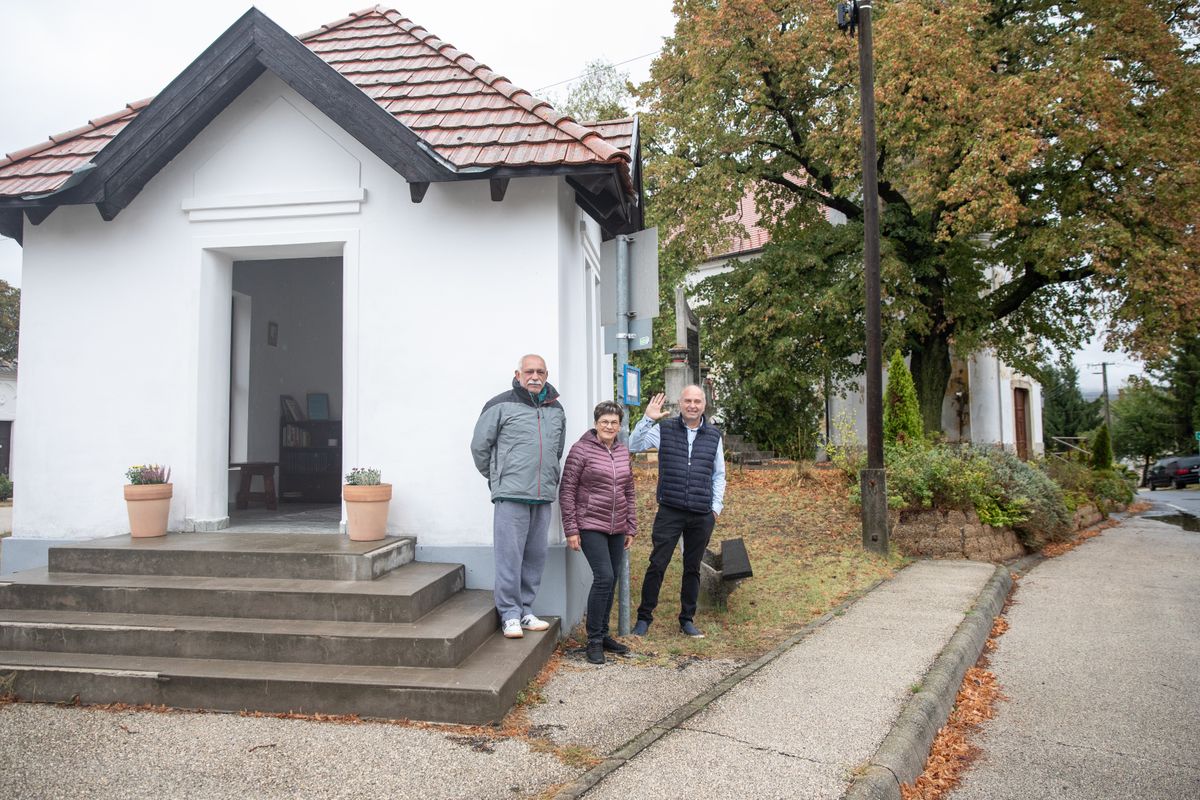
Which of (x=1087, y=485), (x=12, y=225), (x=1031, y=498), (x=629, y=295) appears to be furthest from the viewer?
(x=1087, y=485)

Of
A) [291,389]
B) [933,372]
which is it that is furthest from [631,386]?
[933,372]

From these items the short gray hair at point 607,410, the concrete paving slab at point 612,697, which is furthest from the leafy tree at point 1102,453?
the short gray hair at point 607,410

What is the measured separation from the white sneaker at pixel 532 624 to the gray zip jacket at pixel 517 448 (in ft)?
2.69

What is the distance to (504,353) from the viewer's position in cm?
574

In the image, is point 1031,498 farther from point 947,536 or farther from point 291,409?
point 291,409

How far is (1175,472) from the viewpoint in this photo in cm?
3506

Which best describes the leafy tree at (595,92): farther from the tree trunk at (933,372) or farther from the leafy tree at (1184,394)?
the leafy tree at (1184,394)

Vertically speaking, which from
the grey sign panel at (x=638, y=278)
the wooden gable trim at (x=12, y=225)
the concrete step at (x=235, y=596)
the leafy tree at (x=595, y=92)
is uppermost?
the leafy tree at (x=595, y=92)

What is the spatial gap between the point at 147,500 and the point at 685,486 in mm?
3957

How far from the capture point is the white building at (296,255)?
225 inches

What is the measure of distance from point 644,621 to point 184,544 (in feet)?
11.0

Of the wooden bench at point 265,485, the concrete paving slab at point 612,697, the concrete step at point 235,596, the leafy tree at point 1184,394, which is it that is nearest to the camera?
the concrete paving slab at point 612,697

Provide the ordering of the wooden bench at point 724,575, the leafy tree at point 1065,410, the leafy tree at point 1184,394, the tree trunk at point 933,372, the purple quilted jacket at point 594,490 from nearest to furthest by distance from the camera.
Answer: the purple quilted jacket at point 594,490, the wooden bench at point 724,575, the tree trunk at point 933,372, the leafy tree at point 1184,394, the leafy tree at point 1065,410

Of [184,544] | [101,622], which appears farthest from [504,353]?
[101,622]
